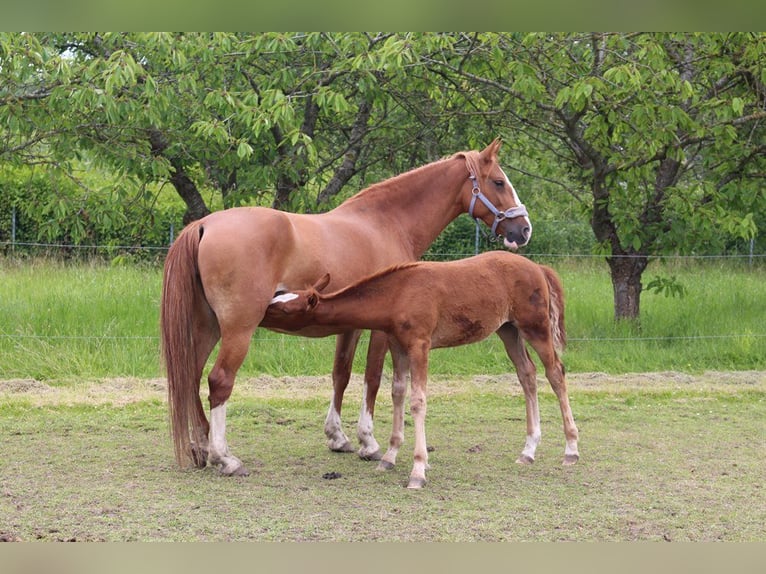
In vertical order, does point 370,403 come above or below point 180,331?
below

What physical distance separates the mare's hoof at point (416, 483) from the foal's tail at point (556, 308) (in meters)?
1.57

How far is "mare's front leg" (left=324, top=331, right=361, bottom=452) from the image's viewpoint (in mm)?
6852

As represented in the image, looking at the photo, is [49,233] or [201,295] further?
[49,233]

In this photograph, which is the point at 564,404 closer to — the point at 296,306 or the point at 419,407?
the point at 419,407

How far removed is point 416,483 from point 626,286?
19.5 ft

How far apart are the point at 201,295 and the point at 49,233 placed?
4.08 meters

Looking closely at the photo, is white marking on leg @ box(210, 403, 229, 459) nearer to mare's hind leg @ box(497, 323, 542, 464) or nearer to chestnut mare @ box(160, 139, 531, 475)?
chestnut mare @ box(160, 139, 531, 475)

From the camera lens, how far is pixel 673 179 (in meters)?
11.0

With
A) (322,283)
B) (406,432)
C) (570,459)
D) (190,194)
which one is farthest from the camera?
(190,194)

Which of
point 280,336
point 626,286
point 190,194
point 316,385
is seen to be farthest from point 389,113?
point 316,385

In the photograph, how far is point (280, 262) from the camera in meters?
6.00

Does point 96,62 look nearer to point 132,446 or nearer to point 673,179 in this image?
point 132,446

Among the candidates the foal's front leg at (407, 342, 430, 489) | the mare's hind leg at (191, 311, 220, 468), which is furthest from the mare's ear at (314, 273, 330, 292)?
the mare's hind leg at (191, 311, 220, 468)

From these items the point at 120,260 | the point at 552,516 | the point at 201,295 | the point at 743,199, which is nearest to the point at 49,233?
the point at 120,260
